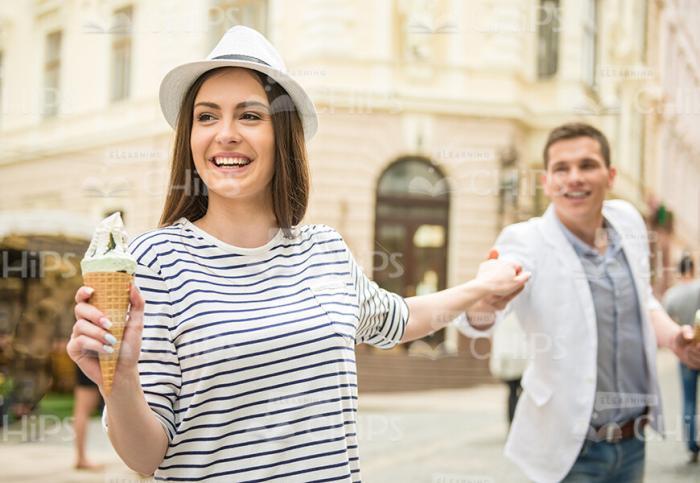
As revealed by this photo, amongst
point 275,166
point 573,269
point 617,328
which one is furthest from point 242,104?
point 617,328

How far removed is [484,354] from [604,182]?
3.49 meters

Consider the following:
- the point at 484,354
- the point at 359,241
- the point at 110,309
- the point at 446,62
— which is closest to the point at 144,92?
the point at 359,241

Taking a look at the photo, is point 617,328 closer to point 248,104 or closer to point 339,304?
point 339,304

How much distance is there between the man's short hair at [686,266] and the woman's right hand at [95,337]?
2748 mm

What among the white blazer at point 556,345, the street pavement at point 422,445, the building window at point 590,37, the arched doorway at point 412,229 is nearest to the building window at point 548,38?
the building window at point 590,37

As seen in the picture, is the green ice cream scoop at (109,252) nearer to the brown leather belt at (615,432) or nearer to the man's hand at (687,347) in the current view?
the brown leather belt at (615,432)

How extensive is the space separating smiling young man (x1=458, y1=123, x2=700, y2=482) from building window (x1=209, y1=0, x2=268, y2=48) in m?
3.55

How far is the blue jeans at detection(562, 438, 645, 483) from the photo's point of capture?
82.8 inches

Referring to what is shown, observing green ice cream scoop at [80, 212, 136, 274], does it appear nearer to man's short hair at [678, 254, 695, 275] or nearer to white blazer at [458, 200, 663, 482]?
white blazer at [458, 200, 663, 482]

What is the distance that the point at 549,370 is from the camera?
2246mm

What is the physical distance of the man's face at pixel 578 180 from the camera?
7.39ft

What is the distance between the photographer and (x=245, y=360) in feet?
4.19

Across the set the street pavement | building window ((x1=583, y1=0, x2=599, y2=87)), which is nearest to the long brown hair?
the street pavement

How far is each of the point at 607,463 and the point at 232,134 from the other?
1377mm
